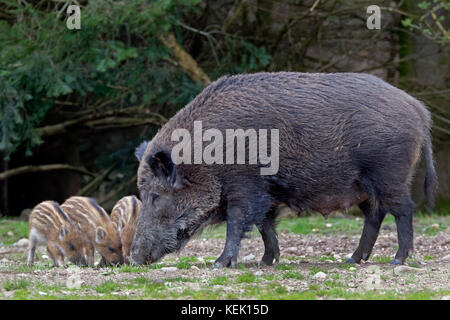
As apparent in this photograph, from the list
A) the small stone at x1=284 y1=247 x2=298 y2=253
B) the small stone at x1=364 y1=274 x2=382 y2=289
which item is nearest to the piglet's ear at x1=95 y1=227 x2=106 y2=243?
the small stone at x1=284 y1=247 x2=298 y2=253

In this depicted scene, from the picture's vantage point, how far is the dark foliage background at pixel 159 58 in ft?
32.6

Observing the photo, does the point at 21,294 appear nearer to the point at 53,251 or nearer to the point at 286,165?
the point at 286,165

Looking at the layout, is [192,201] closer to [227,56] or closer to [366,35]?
[227,56]

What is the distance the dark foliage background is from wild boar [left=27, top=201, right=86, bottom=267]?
2.33 metres

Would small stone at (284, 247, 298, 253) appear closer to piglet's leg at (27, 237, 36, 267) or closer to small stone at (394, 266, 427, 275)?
small stone at (394, 266, 427, 275)

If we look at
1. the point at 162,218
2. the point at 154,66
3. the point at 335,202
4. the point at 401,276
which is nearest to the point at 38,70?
the point at 154,66

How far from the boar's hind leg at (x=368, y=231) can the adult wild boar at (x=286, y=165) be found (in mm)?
327

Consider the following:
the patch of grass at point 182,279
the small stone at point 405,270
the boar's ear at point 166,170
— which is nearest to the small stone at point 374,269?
the small stone at point 405,270

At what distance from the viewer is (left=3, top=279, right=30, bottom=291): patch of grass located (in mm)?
5177

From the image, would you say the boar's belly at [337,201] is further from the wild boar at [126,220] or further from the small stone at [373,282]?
the wild boar at [126,220]

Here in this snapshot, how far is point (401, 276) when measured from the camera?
18.5 ft

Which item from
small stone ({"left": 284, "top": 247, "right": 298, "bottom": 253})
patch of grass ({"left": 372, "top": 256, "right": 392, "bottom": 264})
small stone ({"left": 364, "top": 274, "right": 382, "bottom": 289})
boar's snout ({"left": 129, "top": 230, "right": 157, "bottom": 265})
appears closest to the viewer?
small stone ({"left": 364, "top": 274, "right": 382, "bottom": 289})

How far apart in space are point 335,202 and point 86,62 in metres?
5.63

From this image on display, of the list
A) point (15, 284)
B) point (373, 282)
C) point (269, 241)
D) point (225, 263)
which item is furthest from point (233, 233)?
point (15, 284)
